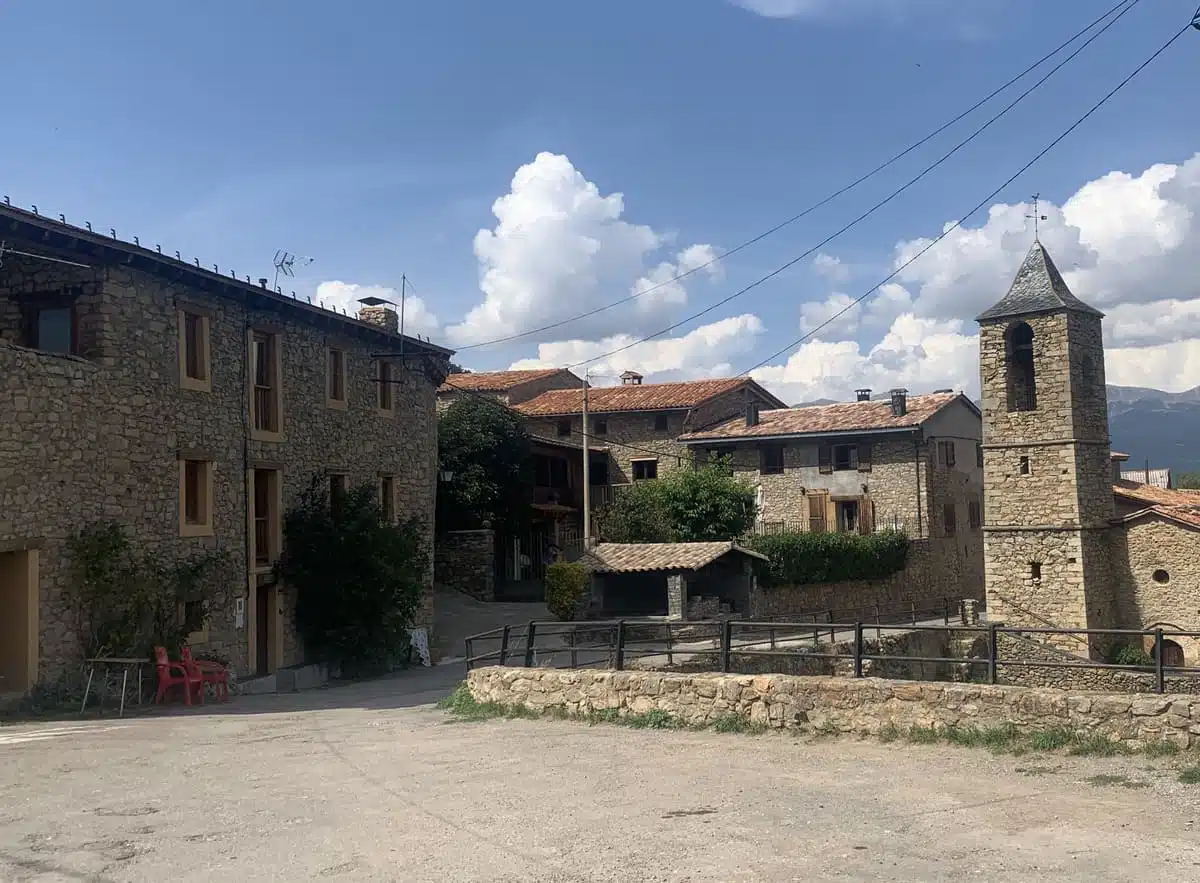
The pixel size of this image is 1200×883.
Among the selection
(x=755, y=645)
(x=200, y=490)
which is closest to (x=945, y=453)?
(x=755, y=645)

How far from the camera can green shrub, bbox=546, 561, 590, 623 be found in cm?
3139

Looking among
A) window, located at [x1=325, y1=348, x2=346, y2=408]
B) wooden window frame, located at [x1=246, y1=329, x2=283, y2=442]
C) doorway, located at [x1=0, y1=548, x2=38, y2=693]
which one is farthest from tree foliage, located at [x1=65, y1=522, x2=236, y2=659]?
window, located at [x1=325, y1=348, x2=346, y2=408]

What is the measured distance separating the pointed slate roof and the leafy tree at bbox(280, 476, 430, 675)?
16680 millimetres

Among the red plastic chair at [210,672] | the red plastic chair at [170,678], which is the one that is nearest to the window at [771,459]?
the red plastic chair at [210,672]

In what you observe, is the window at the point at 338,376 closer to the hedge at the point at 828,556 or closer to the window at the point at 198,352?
the window at the point at 198,352

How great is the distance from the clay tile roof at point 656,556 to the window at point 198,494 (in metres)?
13.5

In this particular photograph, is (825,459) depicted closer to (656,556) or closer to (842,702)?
(656,556)

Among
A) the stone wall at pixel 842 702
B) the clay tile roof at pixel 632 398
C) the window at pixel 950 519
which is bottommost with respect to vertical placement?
the stone wall at pixel 842 702

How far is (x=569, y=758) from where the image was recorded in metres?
11.5

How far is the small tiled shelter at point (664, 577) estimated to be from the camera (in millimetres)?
31109

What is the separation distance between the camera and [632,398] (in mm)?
48531

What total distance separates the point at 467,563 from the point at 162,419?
18014mm

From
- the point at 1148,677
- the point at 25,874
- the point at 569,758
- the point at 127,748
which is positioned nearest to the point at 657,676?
the point at 569,758

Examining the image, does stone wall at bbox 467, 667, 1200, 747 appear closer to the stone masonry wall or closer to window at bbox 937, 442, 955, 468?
the stone masonry wall
